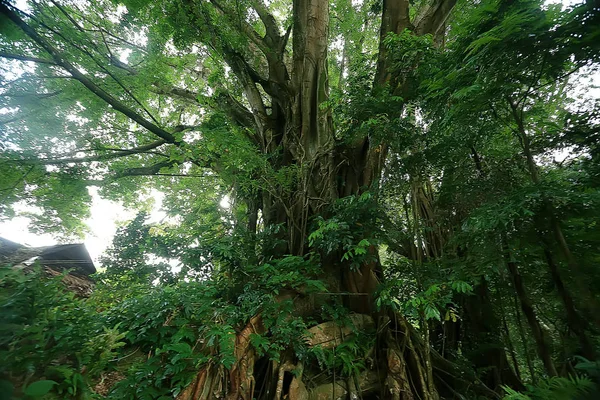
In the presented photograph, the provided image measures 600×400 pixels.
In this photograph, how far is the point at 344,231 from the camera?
3096mm

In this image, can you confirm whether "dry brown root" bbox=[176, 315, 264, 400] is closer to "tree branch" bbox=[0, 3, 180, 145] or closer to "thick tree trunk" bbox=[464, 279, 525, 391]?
"thick tree trunk" bbox=[464, 279, 525, 391]

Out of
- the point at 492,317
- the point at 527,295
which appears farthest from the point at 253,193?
the point at 492,317

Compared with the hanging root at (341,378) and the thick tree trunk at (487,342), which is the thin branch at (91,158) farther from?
the thick tree trunk at (487,342)

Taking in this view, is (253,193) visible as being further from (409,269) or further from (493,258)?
(493,258)

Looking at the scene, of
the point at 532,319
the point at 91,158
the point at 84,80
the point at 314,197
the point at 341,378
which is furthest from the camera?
the point at 91,158

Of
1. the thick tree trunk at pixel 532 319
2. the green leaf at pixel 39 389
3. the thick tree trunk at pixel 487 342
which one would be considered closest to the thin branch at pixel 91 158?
the green leaf at pixel 39 389

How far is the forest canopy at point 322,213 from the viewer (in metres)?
2.03

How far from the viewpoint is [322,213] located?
161 inches

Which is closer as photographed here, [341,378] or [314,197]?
[341,378]

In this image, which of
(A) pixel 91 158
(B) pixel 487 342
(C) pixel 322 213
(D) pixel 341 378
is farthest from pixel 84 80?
(B) pixel 487 342

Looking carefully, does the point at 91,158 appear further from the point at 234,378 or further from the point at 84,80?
the point at 234,378

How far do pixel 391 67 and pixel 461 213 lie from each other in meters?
2.08

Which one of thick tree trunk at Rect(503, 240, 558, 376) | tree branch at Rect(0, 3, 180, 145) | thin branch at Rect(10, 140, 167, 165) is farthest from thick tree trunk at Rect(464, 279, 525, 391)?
thin branch at Rect(10, 140, 167, 165)

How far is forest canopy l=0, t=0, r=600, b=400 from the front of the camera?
2025 mm
